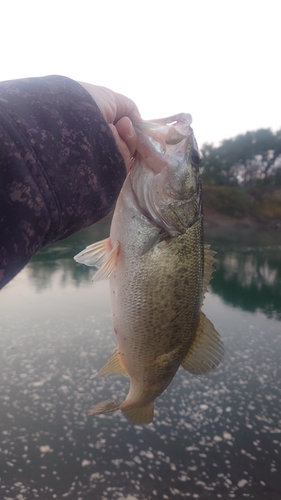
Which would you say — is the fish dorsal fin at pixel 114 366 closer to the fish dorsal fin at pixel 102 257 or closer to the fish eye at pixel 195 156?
the fish dorsal fin at pixel 102 257

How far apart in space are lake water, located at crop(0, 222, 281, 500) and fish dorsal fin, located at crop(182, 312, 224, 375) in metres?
2.11

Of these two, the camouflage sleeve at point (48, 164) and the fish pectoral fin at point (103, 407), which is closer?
the camouflage sleeve at point (48, 164)

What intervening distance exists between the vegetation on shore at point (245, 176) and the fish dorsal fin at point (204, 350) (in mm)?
27839

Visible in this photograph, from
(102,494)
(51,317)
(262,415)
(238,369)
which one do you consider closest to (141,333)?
(102,494)

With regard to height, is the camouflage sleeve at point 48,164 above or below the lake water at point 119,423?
above

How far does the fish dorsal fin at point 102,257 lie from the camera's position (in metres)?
1.61

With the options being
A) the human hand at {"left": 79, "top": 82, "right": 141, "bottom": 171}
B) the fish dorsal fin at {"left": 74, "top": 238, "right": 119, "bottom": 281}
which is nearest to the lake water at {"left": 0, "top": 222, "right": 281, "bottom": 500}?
the fish dorsal fin at {"left": 74, "top": 238, "right": 119, "bottom": 281}

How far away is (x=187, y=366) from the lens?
5.94ft

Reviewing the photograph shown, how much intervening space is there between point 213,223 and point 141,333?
27036mm

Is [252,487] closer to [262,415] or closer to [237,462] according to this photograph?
[237,462]

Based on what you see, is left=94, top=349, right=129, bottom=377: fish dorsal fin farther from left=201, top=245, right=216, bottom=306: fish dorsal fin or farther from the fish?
left=201, top=245, right=216, bottom=306: fish dorsal fin

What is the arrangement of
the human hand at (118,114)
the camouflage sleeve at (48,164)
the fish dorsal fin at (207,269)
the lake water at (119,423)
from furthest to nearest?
the lake water at (119,423), the fish dorsal fin at (207,269), the human hand at (118,114), the camouflage sleeve at (48,164)

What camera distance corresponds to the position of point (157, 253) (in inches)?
63.8

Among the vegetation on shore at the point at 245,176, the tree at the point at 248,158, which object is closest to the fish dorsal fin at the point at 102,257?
the vegetation on shore at the point at 245,176
